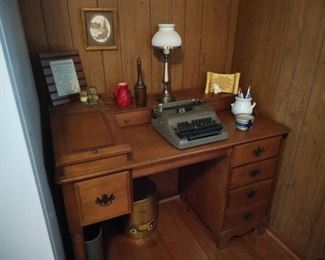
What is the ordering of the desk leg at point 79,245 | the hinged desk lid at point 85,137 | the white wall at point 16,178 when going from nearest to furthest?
the white wall at point 16,178, the hinged desk lid at point 85,137, the desk leg at point 79,245

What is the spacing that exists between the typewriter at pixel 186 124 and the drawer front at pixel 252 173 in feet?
0.83

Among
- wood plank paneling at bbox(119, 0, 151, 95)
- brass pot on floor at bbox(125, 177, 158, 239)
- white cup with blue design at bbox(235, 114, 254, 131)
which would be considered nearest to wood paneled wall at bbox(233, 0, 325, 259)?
white cup with blue design at bbox(235, 114, 254, 131)

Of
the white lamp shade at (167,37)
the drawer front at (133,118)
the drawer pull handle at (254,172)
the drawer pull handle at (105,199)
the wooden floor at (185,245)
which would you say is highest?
the white lamp shade at (167,37)

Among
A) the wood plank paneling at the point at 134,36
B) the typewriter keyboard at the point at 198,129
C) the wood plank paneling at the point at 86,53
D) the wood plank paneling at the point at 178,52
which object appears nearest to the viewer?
the typewriter keyboard at the point at 198,129

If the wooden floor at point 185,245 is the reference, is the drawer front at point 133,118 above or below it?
above

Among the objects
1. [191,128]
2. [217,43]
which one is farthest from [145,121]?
[217,43]

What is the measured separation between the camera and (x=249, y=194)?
60.6 inches

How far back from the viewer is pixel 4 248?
2.44 feet

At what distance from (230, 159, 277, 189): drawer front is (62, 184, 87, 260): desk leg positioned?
82 cm

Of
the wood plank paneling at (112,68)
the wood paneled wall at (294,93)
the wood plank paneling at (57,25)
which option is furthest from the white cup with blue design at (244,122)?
the wood plank paneling at (57,25)

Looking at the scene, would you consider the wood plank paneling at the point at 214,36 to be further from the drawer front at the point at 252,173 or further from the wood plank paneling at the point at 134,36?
the drawer front at the point at 252,173

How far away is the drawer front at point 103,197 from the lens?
1.07 m

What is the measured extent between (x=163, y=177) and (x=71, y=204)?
0.99 metres

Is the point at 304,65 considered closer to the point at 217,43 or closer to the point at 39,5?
the point at 217,43
